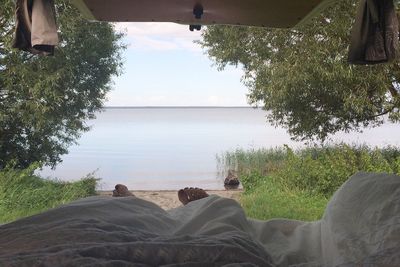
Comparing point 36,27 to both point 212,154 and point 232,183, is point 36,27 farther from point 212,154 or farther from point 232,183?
point 212,154

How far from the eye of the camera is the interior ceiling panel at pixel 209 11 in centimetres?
246

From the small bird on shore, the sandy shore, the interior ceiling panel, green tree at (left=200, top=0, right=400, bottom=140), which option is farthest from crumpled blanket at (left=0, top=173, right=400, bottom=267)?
the small bird on shore

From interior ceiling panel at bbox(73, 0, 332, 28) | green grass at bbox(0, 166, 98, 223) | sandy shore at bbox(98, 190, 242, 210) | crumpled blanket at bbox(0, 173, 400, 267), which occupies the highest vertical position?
interior ceiling panel at bbox(73, 0, 332, 28)

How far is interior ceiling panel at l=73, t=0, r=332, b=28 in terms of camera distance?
2.46 metres

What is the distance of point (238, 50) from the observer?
705 centimetres

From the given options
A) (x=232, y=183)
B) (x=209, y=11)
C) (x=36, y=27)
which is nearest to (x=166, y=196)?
(x=232, y=183)

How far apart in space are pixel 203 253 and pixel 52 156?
776 centimetres

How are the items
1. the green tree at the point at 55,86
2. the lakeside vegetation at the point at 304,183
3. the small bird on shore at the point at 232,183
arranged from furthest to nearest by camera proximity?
the small bird on shore at the point at 232,183, the green tree at the point at 55,86, the lakeside vegetation at the point at 304,183

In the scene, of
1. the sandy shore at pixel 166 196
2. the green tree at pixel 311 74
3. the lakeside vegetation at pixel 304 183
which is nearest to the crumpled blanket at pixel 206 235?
the lakeside vegetation at pixel 304 183

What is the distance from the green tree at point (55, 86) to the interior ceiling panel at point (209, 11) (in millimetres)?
3564

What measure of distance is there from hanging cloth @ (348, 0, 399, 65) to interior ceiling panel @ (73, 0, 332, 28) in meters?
0.21

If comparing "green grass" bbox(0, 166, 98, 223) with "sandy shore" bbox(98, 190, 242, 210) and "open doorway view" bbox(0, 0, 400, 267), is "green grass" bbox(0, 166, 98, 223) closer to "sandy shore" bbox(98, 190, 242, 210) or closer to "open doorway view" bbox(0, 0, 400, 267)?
"open doorway view" bbox(0, 0, 400, 267)

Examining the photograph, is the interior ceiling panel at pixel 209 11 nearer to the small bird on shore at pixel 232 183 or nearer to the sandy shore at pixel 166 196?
the sandy shore at pixel 166 196

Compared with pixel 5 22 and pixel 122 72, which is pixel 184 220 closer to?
pixel 5 22
